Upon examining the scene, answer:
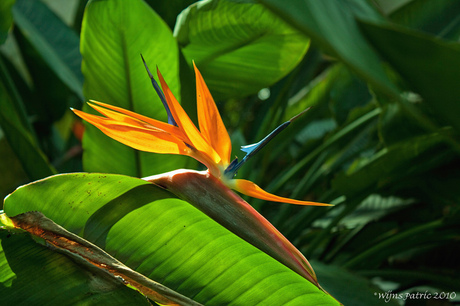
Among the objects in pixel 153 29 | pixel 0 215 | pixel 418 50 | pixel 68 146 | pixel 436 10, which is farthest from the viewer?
pixel 68 146

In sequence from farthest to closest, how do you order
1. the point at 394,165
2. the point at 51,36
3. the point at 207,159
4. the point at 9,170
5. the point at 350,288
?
the point at 9,170 → the point at 51,36 → the point at 394,165 → the point at 350,288 → the point at 207,159

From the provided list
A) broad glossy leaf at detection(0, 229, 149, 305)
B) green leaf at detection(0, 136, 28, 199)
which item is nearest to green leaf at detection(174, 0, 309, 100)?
broad glossy leaf at detection(0, 229, 149, 305)

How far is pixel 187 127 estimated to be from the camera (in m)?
0.34

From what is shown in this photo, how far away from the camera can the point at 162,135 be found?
0.34m

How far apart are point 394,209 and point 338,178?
27cm

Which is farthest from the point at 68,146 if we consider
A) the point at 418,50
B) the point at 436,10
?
the point at 418,50

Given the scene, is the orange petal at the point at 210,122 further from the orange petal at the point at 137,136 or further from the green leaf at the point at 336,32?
the green leaf at the point at 336,32

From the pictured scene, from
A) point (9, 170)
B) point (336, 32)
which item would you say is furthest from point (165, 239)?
point (9, 170)

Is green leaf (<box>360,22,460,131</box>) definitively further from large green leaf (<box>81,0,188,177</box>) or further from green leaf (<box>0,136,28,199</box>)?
green leaf (<box>0,136,28,199</box>)

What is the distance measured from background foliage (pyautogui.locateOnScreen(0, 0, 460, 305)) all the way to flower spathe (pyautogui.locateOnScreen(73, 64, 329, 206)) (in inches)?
4.0

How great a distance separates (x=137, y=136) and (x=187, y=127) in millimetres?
41

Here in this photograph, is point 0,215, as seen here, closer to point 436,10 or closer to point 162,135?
point 162,135

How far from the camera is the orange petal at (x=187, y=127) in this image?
1.09ft

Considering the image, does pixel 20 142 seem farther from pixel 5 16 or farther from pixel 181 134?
pixel 181 134
